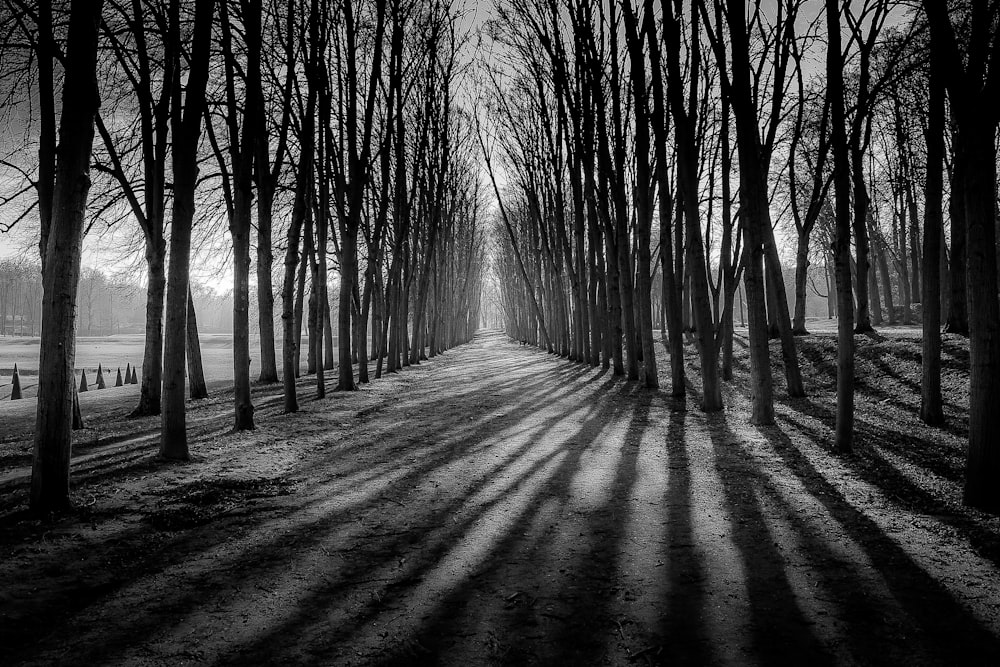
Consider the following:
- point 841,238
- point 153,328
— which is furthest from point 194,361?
point 841,238

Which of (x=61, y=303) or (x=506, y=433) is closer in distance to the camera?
(x=61, y=303)

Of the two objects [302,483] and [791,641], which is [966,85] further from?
[302,483]

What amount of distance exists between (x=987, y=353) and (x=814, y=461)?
1.98 metres

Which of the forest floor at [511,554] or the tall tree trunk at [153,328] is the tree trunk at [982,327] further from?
the tall tree trunk at [153,328]

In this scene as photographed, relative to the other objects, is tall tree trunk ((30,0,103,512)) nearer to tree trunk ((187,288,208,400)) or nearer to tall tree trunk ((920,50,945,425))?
tree trunk ((187,288,208,400))

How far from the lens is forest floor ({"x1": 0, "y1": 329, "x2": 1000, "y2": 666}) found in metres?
2.34

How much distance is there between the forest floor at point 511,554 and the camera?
2344 mm

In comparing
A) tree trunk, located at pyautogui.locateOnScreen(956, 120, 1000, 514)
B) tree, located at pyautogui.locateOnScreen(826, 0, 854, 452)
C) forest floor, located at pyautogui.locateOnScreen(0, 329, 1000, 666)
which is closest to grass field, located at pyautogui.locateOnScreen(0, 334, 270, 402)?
forest floor, located at pyautogui.locateOnScreen(0, 329, 1000, 666)

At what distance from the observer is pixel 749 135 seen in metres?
6.69

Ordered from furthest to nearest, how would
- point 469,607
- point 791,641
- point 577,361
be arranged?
point 577,361
point 469,607
point 791,641

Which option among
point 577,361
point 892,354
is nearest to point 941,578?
point 892,354

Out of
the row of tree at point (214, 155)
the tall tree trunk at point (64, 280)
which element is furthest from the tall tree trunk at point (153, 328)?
the tall tree trunk at point (64, 280)

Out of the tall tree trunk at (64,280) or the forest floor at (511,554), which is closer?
the forest floor at (511,554)

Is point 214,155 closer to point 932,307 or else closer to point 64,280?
point 64,280
